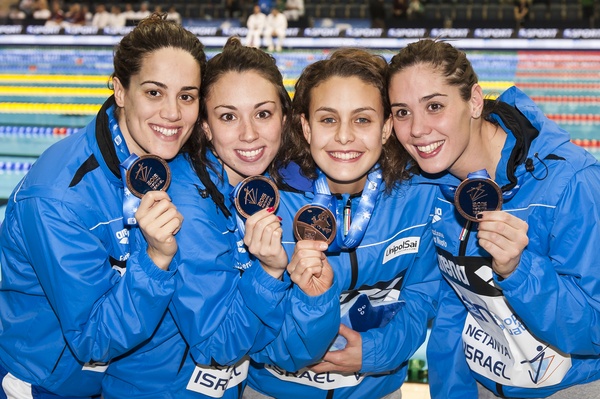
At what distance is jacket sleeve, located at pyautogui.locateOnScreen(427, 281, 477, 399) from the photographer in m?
2.63

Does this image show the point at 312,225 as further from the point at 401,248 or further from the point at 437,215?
the point at 437,215

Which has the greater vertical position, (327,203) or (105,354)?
(327,203)

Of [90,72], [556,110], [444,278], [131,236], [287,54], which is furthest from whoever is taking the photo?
[287,54]

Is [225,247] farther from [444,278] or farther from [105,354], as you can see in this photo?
[444,278]

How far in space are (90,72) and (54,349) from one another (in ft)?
36.7

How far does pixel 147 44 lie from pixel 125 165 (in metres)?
0.46

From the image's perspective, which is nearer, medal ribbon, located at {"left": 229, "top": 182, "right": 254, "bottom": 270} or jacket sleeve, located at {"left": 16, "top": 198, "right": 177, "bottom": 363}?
jacket sleeve, located at {"left": 16, "top": 198, "right": 177, "bottom": 363}

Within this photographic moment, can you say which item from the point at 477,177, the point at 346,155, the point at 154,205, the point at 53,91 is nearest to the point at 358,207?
the point at 346,155

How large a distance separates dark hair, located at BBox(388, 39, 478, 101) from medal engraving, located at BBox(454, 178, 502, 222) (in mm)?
410

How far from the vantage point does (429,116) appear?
7.91ft

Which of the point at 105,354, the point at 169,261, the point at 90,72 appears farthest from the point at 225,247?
the point at 90,72

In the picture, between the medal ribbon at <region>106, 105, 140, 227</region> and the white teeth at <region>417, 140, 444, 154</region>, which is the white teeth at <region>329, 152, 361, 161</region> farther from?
the medal ribbon at <region>106, 105, 140, 227</region>

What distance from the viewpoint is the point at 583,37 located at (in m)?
15.5

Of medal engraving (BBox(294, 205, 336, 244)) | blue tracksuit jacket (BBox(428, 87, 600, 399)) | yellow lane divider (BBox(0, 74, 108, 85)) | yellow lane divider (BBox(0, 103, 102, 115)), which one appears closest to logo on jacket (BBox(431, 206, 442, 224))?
blue tracksuit jacket (BBox(428, 87, 600, 399))
